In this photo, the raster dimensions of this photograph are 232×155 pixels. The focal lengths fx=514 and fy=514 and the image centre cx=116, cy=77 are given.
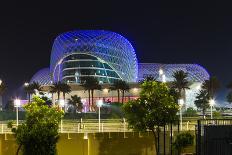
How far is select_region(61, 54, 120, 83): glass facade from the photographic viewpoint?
6590 inches

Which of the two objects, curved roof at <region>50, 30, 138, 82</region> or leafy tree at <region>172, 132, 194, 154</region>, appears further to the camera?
curved roof at <region>50, 30, 138, 82</region>

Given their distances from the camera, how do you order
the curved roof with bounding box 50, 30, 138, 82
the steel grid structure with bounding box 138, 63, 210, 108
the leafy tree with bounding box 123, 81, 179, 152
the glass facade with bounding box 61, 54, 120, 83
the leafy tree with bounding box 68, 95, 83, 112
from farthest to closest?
1. the steel grid structure with bounding box 138, 63, 210, 108
2. the curved roof with bounding box 50, 30, 138, 82
3. the glass facade with bounding box 61, 54, 120, 83
4. the leafy tree with bounding box 68, 95, 83, 112
5. the leafy tree with bounding box 123, 81, 179, 152

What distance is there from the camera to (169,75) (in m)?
188

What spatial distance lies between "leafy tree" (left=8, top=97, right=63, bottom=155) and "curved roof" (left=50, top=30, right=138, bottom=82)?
139135 mm

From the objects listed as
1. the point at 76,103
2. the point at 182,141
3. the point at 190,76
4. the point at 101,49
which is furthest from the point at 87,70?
the point at 182,141

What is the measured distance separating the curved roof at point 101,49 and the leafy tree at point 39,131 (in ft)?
456

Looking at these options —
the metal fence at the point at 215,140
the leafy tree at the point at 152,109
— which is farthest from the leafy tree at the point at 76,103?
the metal fence at the point at 215,140

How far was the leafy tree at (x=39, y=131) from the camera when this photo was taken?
27.3 m

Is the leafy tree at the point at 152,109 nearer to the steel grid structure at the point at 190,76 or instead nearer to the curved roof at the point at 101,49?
the curved roof at the point at 101,49

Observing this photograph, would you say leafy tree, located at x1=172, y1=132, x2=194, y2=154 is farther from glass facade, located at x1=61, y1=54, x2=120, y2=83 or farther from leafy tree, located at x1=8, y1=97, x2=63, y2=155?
glass facade, located at x1=61, y1=54, x2=120, y2=83

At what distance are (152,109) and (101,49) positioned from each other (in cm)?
13933

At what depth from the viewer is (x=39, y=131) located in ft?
90.5

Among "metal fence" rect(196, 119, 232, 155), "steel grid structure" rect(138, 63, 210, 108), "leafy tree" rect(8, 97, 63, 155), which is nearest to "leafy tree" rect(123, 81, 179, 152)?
"leafy tree" rect(8, 97, 63, 155)

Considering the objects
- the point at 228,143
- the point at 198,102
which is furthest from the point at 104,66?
the point at 228,143
